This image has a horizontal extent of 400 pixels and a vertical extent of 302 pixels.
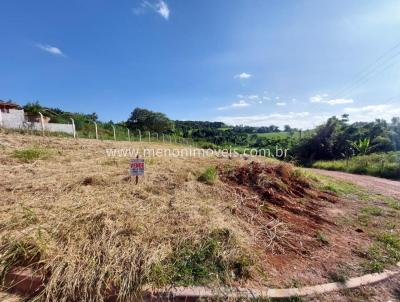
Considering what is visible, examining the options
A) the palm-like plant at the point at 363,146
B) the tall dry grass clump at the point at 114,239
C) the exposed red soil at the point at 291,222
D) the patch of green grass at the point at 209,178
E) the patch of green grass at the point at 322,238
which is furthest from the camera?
the palm-like plant at the point at 363,146

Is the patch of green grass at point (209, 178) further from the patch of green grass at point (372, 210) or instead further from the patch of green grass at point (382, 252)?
the patch of green grass at point (372, 210)

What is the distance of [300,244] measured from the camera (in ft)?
8.52

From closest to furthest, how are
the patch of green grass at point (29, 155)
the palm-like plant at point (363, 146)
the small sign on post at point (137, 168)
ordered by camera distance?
the small sign on post at point (137, 168) < the patch of green grass at point (29, 155) < the palm-like plant at point (363, 146)

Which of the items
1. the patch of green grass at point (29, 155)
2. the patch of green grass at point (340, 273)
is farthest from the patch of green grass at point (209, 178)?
the patch of green grass at point (29, 155)

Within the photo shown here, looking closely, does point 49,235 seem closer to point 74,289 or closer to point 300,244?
point 74,289

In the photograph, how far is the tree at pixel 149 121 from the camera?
3988 cm

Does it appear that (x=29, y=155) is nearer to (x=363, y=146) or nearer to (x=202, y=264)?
(x=202, y=264)

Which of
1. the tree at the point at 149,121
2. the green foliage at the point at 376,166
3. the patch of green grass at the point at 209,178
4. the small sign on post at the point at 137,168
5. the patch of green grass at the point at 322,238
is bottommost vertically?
the green foliage at the point at 376,166

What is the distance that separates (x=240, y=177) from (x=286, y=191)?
1.00m

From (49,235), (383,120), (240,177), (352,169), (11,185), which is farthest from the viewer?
(383,120)

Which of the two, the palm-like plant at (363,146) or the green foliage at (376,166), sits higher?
the palm-like plant at (363,146)

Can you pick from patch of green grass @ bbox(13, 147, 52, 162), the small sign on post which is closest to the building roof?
patch of green grass @ bbox(13, 147, 52, 162)

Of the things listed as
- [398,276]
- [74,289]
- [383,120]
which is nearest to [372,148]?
[383,120]

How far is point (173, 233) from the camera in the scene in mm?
2342
